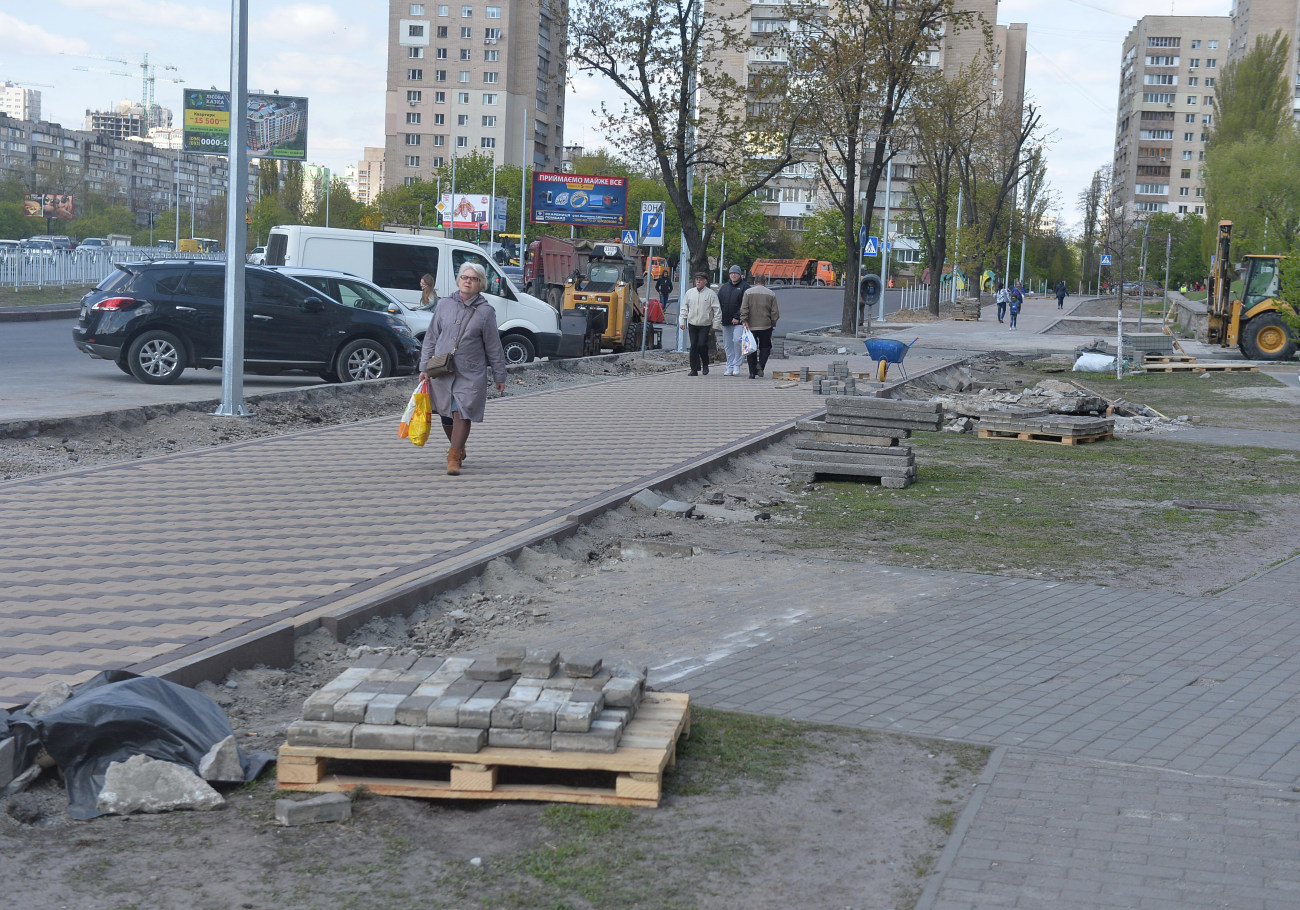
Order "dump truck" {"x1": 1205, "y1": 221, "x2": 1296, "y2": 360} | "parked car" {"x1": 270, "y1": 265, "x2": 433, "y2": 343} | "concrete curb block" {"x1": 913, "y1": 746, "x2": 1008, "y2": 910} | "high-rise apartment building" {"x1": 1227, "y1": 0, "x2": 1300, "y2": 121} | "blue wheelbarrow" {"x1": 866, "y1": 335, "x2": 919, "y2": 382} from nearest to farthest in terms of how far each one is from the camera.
Answer: "concrete curb block" {"x1": 913, "y1": 746, "x2": 1008, "y2": 910}, "parked car" {"x1": 270, "y1": 265, "x2": 433, "y2": 343}, "blue wheelbarrow" {"x1": 866, "y1": 335, "x2": 919, "y2": 382}, "dump truck" {"x1": 1205, "y1": 221, "x2": 1296, "y2": 360}, "high-rise apartment building" {"x1": 1227, "y1": 0, "x2": 1300, "y2": 121}

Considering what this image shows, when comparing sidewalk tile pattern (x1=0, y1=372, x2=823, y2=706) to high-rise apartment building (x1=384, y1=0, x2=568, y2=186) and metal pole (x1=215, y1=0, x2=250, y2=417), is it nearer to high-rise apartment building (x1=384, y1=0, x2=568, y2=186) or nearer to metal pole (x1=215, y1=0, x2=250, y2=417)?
metal pole (x1=215, y1=0, x2=250, y2=417)

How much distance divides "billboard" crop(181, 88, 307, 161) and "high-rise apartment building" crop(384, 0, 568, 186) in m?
81.9

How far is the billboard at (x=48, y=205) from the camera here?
101387 millimetres

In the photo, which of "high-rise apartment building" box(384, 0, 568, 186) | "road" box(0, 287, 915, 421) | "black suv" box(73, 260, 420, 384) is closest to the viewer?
"road" box(0, 287, 915, 421)

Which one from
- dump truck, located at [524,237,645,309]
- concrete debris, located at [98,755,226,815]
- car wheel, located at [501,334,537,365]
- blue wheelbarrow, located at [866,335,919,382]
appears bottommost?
concrete debris, located at [98,755,226,815]

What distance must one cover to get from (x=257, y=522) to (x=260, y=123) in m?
38.1

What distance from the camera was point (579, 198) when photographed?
49844 mm

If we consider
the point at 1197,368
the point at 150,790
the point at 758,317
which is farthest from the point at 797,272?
the point at 150,790

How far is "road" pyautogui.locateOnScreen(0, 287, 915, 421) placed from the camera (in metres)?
14.9

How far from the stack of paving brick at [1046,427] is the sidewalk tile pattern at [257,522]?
3593mm

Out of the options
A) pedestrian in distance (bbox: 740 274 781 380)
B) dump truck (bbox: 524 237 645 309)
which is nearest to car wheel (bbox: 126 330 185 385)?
pedestrian in distance (bbox: 740 274 781 380)

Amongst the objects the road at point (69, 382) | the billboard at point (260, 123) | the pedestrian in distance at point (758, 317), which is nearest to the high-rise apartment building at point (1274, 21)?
the billboard at point (260, 123)

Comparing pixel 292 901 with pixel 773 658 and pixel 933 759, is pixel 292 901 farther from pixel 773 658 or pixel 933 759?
pixel 773 658

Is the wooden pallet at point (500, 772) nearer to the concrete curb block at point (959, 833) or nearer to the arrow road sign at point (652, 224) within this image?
the concrete curb block at point (959, 833)
